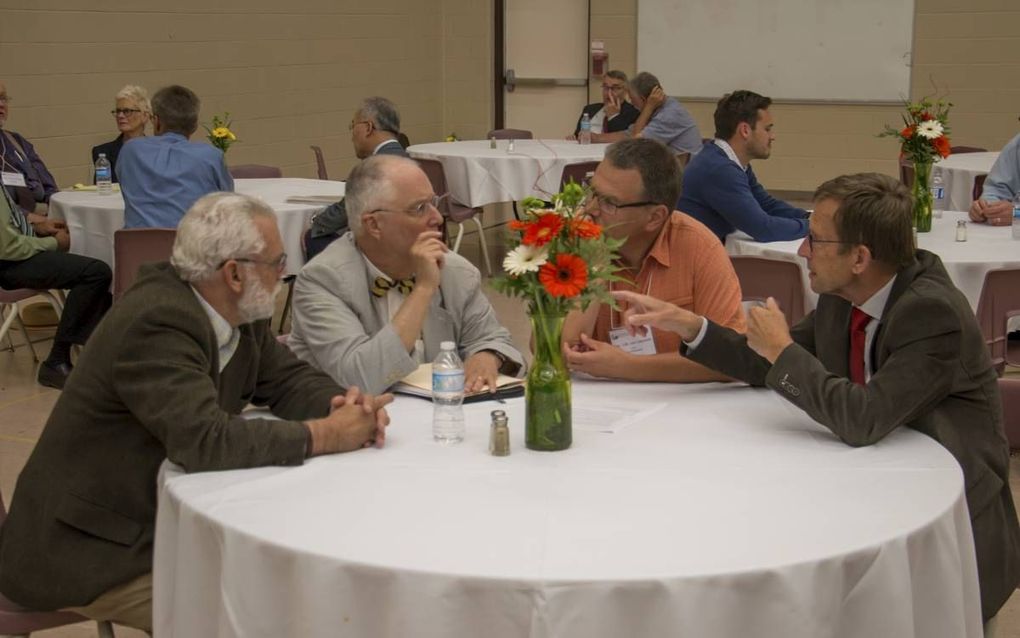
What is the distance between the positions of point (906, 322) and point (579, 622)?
38.8 inches

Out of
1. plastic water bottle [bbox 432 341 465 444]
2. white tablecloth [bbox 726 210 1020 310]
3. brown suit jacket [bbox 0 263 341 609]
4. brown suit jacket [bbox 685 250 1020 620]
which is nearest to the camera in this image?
brown suit jacket [bbox 0 263 341 609]

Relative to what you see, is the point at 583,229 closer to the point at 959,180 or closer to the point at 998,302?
the point at 998,302

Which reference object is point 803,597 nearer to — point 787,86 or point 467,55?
point 787,86

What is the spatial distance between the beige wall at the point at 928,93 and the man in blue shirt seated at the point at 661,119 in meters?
2.39

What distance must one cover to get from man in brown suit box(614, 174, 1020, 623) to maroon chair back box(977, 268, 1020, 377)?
1.74 m

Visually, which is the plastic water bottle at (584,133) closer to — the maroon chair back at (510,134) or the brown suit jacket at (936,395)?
the maroon chair back at (510,134)

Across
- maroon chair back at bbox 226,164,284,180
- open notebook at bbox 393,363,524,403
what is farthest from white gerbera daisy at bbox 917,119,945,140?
maroon chair back at bbox 226,164,284,180

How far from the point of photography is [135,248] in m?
5.30

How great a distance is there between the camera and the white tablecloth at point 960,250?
14.7ft

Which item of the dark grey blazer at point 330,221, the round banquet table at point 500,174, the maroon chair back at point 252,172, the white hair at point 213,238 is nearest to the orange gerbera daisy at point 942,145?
the dark grey blazer at point 330,221

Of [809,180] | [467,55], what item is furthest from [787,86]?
[467,55]

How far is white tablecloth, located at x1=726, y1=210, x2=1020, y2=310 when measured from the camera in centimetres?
449

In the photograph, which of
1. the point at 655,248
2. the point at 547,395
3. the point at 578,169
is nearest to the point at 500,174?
the point at 578,169

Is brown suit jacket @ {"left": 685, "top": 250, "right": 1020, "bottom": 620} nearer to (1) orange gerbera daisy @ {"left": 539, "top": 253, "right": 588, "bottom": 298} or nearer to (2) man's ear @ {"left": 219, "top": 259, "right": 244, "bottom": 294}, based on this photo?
(1) orange gerbera daisy @ {"left": 539, "top": 253, "right": 588, "bottom": 298}
